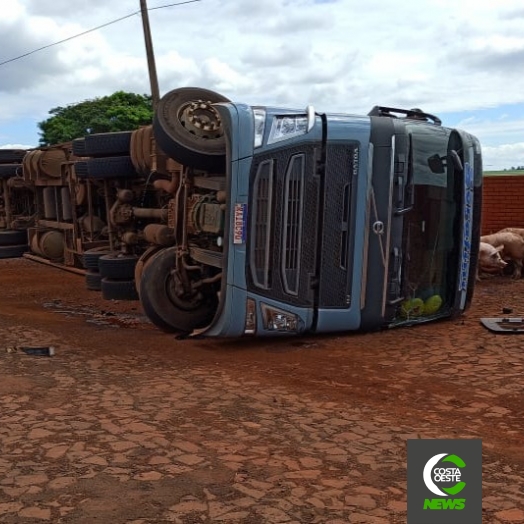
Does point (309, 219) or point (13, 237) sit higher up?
point (309, 219)

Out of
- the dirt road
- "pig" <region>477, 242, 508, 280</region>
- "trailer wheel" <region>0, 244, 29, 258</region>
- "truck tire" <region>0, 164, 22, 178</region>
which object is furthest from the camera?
"truck tire" <region>0, 164, 22, 178</region>

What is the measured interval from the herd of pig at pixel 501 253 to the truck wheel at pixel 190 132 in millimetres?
5363

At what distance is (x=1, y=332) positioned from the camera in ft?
23.1

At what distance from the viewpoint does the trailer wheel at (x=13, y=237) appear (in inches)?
589

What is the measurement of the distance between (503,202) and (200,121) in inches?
297

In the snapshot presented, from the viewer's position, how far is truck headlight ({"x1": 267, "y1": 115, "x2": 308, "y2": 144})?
6.00m

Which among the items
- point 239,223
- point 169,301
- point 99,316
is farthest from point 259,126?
point 99,316

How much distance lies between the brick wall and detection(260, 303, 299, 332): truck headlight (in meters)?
7.42

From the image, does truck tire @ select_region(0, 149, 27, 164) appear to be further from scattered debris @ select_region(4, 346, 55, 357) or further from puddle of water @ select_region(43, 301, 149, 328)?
scattered debris @ select_region(4, 346, 55, 357)

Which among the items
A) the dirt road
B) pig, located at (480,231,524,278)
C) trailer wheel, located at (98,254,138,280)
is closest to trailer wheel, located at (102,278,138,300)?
trailer wheel, located at (98,254,138,280)

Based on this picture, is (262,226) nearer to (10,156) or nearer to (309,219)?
(309,219)

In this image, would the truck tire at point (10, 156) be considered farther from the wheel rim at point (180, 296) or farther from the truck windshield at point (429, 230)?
the truck windshield at point (429, 230)

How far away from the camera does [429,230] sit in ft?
21.7

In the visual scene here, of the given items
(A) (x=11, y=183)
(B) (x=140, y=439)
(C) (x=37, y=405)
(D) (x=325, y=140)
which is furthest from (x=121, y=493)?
(A) (x=11, y=183)
